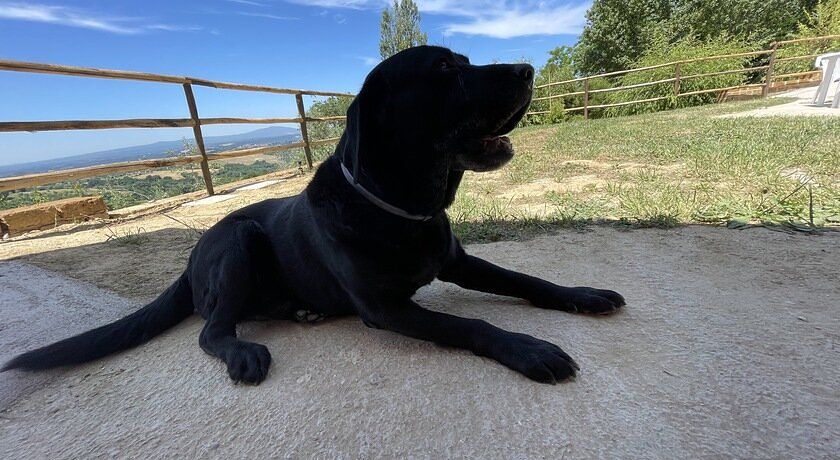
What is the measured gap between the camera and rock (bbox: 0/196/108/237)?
4.27 m

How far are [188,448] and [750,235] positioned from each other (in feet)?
9.81

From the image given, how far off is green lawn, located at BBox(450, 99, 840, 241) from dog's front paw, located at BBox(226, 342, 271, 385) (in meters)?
1.84

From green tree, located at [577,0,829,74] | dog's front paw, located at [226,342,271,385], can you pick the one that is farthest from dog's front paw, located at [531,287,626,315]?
green tree, located at [577,0,829,74]

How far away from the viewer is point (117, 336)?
170cm

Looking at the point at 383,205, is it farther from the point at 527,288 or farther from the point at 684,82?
the point at 684,82

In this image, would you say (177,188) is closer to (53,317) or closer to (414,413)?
(53,317)

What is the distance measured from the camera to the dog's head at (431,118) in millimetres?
1479

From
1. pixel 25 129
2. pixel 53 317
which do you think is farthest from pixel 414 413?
pixel 25 129

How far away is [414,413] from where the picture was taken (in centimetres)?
114

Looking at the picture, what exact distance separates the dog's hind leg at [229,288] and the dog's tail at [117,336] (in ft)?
0.61

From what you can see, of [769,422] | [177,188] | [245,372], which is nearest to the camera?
[769,422]

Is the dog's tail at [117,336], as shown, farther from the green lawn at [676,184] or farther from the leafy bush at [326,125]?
the leafy bush at [326,125]

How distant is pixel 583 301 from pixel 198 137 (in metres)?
6.59

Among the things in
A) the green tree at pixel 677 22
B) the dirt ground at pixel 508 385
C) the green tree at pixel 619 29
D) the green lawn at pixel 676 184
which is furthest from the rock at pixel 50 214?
the green tree at pixel 619 29
